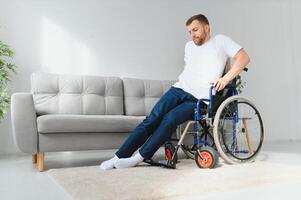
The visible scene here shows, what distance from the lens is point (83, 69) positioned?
3.46 meters

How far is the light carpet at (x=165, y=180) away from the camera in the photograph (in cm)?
138

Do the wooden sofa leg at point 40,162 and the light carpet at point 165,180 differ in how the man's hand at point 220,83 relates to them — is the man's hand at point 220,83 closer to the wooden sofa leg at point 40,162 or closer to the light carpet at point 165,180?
the light carpet at point 165,180

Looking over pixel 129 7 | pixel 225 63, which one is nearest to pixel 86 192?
pixel 225 63

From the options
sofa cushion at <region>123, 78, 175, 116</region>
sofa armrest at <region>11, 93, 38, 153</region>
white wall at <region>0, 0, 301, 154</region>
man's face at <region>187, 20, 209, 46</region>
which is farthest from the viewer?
white wall at <region>0, 0, 301, 154</region>

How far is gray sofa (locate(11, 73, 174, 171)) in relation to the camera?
213 cm

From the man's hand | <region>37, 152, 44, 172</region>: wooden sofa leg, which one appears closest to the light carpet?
<region>37, 152, 44, 172</region>: wooden sofa leg

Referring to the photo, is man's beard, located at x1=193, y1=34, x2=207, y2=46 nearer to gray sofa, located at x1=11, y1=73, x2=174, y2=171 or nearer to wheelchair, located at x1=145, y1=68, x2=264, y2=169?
wheelchair, located at x1=145, y1=68, x2=264, y2=169

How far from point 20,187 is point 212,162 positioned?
3.59 feet

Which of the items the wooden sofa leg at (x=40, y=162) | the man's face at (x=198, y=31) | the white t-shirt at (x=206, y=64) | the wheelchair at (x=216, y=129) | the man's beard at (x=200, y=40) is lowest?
the wooden sofa leg at (x=40, y=162)

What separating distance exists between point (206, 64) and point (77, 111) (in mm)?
1203

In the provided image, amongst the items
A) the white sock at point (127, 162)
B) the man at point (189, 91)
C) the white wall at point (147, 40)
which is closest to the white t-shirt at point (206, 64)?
the man at point (189, 91)

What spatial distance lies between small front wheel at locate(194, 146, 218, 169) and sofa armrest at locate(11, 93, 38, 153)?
107 cm

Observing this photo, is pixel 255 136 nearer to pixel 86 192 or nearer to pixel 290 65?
pixel 290 65

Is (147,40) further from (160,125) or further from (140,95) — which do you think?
(160,125)
